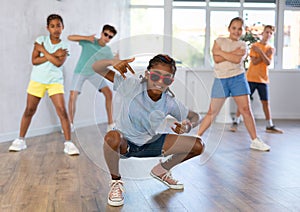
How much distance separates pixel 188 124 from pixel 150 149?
264 millimetres

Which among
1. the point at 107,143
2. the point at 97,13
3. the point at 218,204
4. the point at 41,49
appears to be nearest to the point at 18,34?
the point at 41,49

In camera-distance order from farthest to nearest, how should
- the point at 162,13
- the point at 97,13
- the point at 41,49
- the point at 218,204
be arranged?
1. the point at 162,13
2. the point at 97,13
3. the point at 41,49
4. the point at 218,204

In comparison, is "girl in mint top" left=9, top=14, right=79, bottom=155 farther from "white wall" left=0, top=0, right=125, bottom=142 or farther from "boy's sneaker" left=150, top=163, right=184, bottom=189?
"boy's sneaker" left=150, top=163, right=184, bottom=189

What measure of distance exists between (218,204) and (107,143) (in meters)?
0.65

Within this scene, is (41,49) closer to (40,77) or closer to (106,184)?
(40,77)

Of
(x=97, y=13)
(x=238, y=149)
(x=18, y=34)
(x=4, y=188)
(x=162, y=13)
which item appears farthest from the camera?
(x=162, y=13)

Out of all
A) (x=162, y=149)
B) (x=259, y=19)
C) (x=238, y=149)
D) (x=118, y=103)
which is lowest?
(x=238, y=149)

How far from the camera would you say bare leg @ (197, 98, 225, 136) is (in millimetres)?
3890

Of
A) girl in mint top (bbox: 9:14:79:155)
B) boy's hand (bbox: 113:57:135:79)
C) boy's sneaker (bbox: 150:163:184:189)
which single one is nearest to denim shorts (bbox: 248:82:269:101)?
girl in mint top (bbox: 9:14:79:155)

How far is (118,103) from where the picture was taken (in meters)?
2.94

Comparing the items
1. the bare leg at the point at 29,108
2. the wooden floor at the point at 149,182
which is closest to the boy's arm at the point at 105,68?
the wooden floor at the point at 149,182

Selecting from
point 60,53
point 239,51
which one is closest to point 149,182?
point 60,53

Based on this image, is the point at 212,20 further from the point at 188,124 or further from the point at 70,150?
the point at 188,124

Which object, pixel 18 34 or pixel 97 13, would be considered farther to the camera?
pixel 97 13
